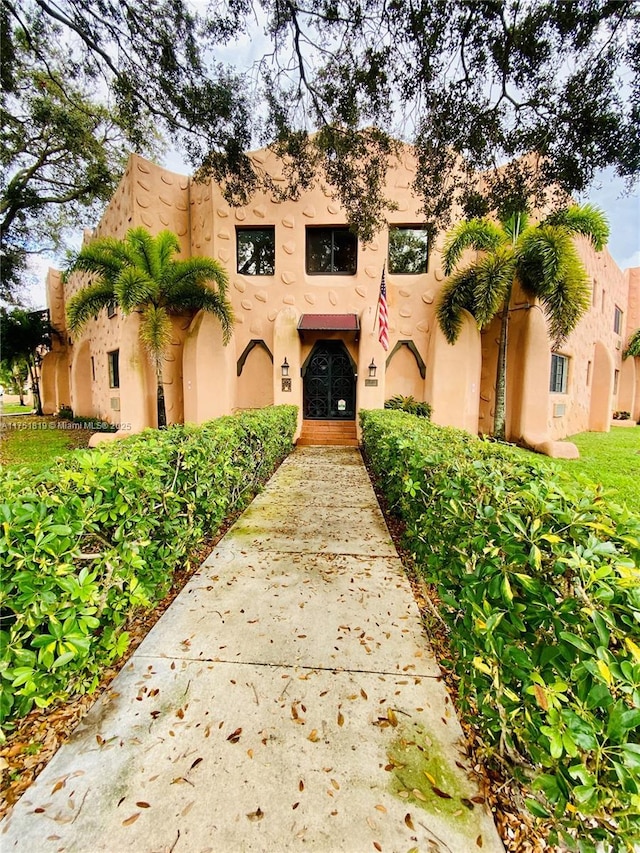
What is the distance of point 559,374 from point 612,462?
5.28m

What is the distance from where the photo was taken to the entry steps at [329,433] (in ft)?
37.7

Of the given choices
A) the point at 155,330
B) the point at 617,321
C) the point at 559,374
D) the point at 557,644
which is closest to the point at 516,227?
the point at 559,374

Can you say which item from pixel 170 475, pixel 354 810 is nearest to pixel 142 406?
pixel 170 475

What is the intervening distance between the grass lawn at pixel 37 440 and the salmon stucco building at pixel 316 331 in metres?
2.50

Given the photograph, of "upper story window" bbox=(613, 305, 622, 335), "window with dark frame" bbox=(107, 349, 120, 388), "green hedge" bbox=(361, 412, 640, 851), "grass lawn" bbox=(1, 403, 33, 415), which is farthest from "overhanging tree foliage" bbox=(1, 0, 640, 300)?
"grass lawn" bbox=(1, 403, 33, 415)

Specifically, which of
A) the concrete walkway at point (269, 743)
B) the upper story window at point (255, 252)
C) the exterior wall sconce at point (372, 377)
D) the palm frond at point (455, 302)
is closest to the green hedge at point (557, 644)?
the concrete walkway at point (269, 743)

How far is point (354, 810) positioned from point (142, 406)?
11570 millimetres

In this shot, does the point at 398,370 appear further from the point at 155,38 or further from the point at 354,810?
the point at 354,810

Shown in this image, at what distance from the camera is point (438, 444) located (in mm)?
3938

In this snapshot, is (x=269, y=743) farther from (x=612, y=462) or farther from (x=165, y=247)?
(x=165, y=247)

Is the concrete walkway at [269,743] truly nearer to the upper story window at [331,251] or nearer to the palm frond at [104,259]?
the palm frond at [104,259]

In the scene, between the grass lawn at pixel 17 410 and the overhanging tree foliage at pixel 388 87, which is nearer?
the overhanging tree foliage at pixel 388 87

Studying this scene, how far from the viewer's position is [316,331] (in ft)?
38.0

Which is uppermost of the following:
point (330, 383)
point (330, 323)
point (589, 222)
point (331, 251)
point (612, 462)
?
point (331, 251)
